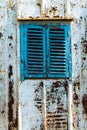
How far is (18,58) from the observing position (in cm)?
554

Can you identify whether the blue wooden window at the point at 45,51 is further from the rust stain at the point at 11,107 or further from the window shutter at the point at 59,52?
the rust stain at the point at 11,107

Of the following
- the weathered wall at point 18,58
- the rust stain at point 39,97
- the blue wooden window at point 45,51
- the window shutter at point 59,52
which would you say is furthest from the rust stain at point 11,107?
the window shutter at point 59,52

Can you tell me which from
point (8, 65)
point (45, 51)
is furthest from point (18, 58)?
point (45, 51)

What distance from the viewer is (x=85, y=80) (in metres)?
5.62

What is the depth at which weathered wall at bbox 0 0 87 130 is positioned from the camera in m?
5.53

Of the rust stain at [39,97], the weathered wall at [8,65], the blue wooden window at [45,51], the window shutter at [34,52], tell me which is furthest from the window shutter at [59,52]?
the weathered wall at [8,65]

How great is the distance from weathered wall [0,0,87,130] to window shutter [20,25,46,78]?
11 cm

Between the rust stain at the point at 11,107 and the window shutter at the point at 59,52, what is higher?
the window shutter at the point at 59,52

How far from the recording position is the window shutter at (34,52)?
5547 millimetres

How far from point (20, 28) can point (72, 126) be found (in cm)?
150

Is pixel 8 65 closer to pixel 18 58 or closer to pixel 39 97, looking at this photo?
pixel 18 58

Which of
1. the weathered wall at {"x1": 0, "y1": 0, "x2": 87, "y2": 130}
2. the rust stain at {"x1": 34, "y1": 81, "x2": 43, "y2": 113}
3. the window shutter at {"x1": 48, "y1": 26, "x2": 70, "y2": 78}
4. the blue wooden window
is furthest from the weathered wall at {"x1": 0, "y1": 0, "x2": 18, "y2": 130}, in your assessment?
the window shutter at {"x1": 48, "y1": 26, "x2": 70, "y2": 78}

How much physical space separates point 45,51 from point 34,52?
0.15 meters

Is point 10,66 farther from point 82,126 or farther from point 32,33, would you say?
point 82,126
